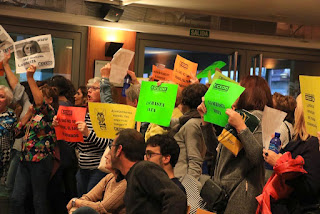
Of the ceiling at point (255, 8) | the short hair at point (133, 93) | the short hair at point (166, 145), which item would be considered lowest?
the short hair at point (166, 145)

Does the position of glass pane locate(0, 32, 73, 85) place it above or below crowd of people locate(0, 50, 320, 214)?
above

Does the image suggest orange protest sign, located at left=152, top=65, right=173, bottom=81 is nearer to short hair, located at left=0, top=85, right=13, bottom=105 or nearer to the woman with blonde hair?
short hair, located at left=0, top=85, right=13, bottom=105

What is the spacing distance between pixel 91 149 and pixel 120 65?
835 mm

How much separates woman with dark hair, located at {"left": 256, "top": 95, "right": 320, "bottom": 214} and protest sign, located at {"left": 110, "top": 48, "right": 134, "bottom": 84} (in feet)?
7.07

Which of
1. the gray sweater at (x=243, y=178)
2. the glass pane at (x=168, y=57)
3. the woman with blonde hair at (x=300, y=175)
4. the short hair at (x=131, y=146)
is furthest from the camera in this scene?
the glass pane at (x=168, y=57)

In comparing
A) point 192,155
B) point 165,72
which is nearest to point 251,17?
point 165,72

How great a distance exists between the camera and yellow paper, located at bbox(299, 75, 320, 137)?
8.86 feet

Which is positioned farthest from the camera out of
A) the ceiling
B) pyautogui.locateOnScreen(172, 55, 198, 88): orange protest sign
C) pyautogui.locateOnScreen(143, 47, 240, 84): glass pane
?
pyautogui.locateOnScreen(143, 47, 240, 84): glass pane

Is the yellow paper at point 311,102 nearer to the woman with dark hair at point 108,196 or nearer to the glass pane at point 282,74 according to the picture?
the woman with dark hair at point 108,196

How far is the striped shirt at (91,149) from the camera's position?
15.5 ft

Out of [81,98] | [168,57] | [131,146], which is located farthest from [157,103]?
[168,57]

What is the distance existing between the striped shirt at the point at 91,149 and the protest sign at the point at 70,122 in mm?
112

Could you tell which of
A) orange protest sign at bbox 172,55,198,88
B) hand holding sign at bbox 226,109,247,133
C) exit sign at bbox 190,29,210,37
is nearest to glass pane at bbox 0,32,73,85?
exit sign at bbox 190,29,210,37

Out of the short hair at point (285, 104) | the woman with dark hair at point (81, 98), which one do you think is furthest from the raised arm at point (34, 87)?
the short hair at point (285, 104)
